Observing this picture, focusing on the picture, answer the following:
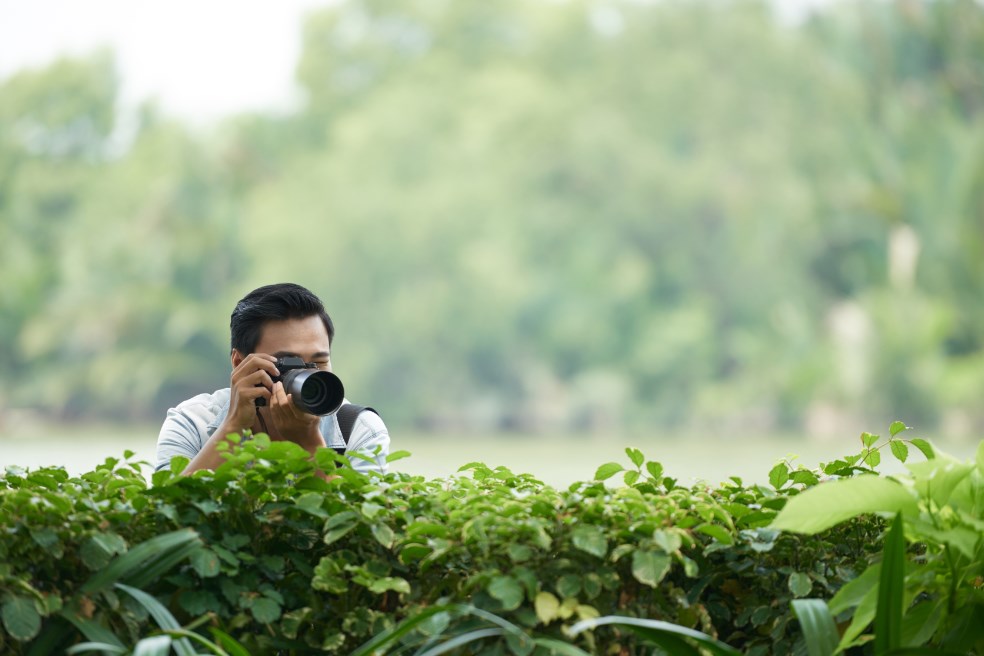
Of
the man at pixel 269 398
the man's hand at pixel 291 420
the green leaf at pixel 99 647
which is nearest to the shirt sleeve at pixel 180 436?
the man at pixel 269 398

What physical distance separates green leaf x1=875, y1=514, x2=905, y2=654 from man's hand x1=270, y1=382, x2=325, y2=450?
122 cm

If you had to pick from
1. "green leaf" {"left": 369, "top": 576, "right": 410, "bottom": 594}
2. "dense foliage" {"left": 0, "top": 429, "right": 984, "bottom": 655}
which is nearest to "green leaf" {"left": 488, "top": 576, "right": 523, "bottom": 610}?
"dense foliage" {"left": 0, "top": 429, "right": 984, "bottom": 655}

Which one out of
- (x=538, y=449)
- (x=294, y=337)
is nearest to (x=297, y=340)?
(x=294, y=337)

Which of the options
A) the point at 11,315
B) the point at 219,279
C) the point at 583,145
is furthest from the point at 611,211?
the point at 11,315

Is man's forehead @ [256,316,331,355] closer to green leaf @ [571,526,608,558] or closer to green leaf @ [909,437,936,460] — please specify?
green leaf @ [571,526,608,558]

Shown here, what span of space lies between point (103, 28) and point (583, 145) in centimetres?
1630

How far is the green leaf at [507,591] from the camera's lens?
64.4 inches

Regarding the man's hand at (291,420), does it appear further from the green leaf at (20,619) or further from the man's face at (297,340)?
the green leaf at (20,619)

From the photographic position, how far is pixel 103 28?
38562 millimetres

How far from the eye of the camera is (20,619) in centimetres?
161

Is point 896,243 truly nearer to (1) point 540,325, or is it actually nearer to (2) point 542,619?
(1) point 540,325

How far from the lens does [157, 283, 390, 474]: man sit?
249 cm

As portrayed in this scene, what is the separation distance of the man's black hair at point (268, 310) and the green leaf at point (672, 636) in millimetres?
1309

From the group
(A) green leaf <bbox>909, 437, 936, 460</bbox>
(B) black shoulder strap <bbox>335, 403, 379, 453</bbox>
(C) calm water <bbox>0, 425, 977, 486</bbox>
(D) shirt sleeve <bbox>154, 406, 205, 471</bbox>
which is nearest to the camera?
(A) green leaf <bbox>909, 437, 936, 460</bbox>
